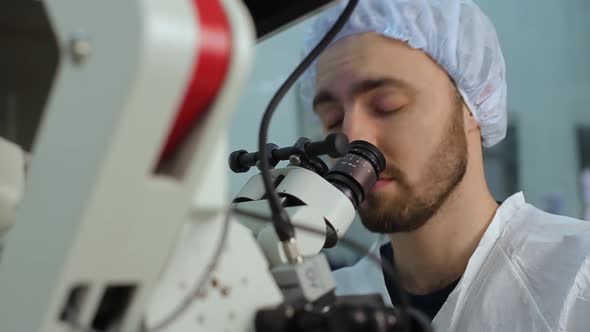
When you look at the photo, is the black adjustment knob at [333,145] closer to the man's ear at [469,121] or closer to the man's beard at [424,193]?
the man's beard at [424,193]

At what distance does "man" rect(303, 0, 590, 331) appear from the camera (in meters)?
1.26

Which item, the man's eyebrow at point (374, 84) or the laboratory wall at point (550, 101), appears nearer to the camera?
the man's eyebrow at point (374, 84)

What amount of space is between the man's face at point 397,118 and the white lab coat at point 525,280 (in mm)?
170

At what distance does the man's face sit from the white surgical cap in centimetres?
3

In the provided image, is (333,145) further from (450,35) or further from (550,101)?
(550,101)

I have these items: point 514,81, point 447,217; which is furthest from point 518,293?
point 514,81

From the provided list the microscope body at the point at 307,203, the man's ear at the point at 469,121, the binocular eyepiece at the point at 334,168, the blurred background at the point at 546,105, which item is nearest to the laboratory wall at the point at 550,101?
the blurred background at the point at 546,105

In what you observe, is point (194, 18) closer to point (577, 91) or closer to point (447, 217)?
point (447, 217)

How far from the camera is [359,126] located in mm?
1271

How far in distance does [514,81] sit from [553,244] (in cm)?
187

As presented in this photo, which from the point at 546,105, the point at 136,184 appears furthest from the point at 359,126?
the point at 546,105

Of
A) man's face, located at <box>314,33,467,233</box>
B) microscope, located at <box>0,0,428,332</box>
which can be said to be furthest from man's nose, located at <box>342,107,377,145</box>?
microscope, located at <box>0,0,428,332</box>

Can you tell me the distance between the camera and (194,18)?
41cm

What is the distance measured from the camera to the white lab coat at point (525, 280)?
120 centimetres
